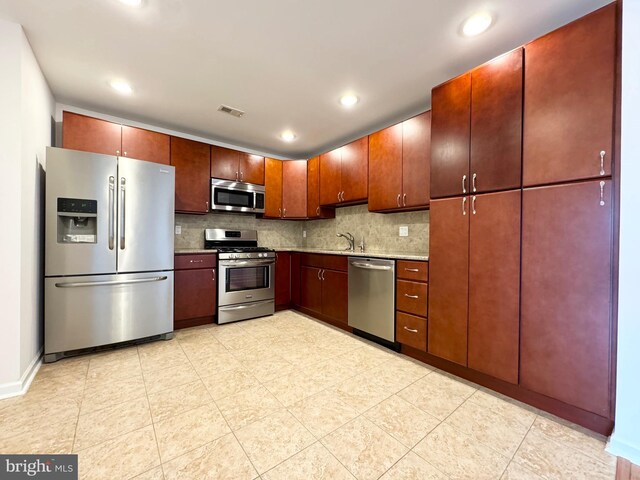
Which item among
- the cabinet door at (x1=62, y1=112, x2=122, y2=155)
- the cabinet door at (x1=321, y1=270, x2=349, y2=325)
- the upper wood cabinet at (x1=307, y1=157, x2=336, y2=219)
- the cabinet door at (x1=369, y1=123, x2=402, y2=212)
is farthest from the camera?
the upper wood cabinet at (x1=307, y1=157, x2=336, y2=219)

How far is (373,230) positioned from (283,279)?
153 cm

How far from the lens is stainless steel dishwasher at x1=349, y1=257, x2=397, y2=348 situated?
8.48 ft

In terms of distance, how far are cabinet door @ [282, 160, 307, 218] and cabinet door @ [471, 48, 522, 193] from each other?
2.68 metres

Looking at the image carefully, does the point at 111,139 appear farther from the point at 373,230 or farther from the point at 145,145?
the point at 373,230

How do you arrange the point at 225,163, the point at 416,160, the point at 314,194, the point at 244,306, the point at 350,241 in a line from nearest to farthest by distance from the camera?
the point at 416,160
the point at 244,306
the point at 225,163
the point at 350,241
the point at 314,194

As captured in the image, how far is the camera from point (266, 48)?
205 cm

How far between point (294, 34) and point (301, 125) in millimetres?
1570

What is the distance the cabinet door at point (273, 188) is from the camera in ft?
13.4

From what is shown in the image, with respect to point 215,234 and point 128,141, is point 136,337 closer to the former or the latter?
point 215,234

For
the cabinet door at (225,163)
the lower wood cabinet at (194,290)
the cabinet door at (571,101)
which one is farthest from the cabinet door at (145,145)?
the cabinet door at (571,101)

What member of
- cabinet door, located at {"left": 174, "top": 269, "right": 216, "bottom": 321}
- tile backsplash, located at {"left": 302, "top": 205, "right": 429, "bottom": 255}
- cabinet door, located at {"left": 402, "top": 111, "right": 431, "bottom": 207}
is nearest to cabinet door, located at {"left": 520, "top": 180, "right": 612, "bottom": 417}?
cabinet door, located at {"left": 402, "top": 111, "right": 431, "bottom": 207}

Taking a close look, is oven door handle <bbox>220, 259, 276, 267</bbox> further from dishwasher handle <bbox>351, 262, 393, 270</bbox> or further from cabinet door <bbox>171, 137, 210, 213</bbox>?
dishwasher handle <bbox>351, 262, 393, 270</bbox>

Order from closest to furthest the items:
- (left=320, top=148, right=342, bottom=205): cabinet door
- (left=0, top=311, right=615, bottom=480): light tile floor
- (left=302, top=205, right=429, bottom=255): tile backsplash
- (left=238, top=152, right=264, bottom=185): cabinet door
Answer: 1. (left=0, top=311, right=615, bottom=480): light tile floor
2. (left=302, top=205, right=429, bottom=255): tile backsplash
3. (left=320, top=148, right=342, bottom=205): cabinet door
4. (left=238, top=152, right=264, bottom=185): cabinet door

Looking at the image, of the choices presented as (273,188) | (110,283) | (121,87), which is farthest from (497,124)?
(110,283)
